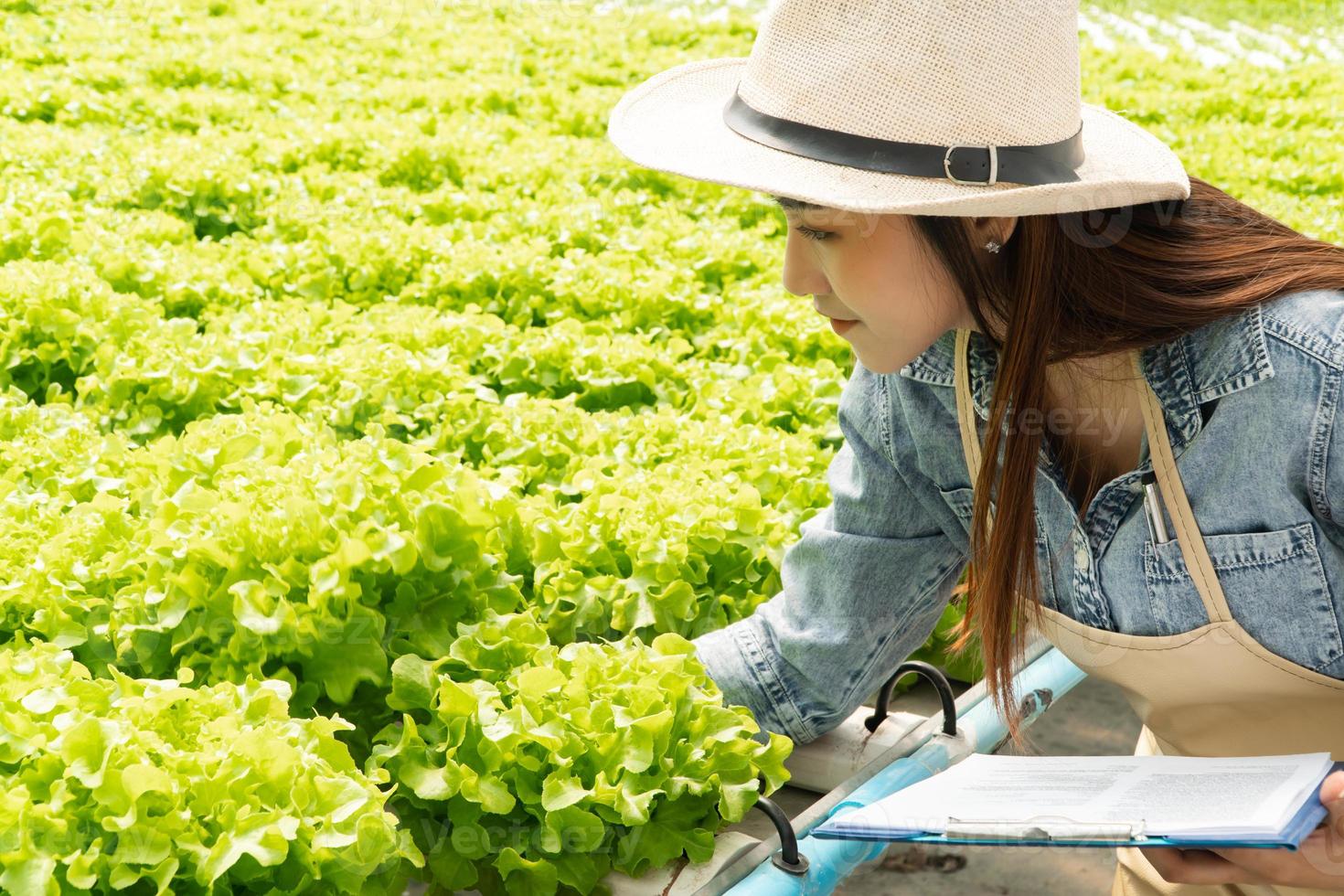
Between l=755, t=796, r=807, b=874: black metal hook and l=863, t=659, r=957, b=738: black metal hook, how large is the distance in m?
0.47

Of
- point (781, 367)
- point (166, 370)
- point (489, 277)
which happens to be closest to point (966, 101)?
point (781, 367)

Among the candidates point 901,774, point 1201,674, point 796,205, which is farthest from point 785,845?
point 796,205

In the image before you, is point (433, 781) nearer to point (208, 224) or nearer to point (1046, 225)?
point (1046, 225)

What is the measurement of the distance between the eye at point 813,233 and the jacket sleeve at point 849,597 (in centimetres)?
46

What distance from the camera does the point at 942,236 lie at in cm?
194

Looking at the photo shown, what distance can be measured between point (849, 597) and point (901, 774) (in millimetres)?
397

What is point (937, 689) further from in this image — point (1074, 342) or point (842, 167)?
point (842, 167)

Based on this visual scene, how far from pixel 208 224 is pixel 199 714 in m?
4.23

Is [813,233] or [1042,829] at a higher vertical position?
[813,233]

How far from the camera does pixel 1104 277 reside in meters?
1.94

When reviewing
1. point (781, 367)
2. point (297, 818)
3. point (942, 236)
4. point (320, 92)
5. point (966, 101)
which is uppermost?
point (966, 101)

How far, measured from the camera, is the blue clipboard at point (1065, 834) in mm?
1680

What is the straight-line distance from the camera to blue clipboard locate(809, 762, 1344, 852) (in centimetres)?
168

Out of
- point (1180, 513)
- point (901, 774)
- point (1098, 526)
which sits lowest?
point (901, 774)
